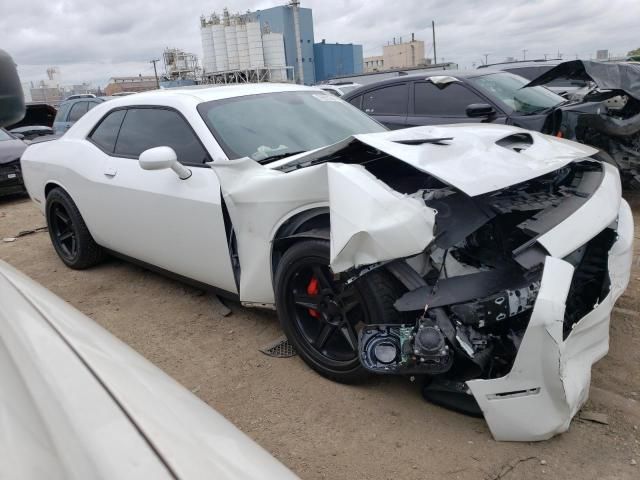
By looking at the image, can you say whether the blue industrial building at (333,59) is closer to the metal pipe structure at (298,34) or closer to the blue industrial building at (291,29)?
the blue industrial building at (291,29)

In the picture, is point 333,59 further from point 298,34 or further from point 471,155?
point 471,155

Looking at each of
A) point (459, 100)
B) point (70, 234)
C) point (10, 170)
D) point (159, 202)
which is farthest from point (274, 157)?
point (10, 170)

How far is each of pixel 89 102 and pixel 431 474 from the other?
1222cm

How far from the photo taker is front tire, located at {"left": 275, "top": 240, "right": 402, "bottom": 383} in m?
2.38

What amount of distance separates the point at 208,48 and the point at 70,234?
41.1m

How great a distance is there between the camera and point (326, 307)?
8.59 feet

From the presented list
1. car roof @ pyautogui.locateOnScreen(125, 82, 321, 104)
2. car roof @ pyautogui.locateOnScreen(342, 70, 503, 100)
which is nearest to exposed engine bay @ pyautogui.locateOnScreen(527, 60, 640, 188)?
car roof @ pyautogui.locateOnScreen(342, 70, 503, 100)

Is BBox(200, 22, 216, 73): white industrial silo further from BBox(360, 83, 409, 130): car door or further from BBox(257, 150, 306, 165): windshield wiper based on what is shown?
BBox(257, 150, 306, 165): windshield wiper

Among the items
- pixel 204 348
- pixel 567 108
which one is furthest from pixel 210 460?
pixel 567 108

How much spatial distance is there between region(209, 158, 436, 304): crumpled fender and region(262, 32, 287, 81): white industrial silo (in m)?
40.3

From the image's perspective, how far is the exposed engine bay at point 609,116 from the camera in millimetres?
5031

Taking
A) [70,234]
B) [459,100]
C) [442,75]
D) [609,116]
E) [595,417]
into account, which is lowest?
[595,417]

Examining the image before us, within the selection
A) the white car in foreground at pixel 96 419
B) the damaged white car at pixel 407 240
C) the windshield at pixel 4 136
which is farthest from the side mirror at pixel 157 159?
the windshield at pixel 4 136

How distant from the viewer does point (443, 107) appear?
6320 mm
